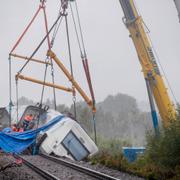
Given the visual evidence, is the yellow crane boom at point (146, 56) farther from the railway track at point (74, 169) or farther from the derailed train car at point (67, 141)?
the derailed train car at point (67, 141)

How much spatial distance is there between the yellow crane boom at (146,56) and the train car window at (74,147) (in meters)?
4.71

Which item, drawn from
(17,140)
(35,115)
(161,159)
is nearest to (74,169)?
(161,159)

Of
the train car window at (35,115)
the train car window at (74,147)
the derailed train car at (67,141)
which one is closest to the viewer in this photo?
the derailed train car at (67,141)

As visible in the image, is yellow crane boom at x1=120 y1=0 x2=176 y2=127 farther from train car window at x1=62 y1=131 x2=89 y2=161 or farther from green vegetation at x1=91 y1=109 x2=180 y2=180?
train car window at x1=62 y1=131 x2=89 y2=161

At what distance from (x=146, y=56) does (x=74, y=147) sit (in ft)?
18.5

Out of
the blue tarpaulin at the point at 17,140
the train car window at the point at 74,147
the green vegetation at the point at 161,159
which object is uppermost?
the blue tarpaulin at the point at 17,140

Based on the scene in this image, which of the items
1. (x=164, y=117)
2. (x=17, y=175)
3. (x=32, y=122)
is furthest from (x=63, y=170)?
(x=32, y=122)

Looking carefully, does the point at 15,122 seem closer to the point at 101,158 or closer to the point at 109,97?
the point at 101,158

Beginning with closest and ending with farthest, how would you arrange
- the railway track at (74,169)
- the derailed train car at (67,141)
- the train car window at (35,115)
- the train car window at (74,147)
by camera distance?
1. the railway track at (74,169)
2. the derailed train car at (67,141)
3. the train car window at (74,147)
4. the train car window at (35,115)

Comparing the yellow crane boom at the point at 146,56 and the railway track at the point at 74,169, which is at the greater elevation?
the yellow crane boom at the point at 146,56

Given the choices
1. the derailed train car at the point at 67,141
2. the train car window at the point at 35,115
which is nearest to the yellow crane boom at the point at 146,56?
the derailed train car at the point at 67,141

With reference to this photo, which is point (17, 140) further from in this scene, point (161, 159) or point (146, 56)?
point (161, 159)

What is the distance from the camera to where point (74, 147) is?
15.5 metres

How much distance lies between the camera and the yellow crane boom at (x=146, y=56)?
12472mm
